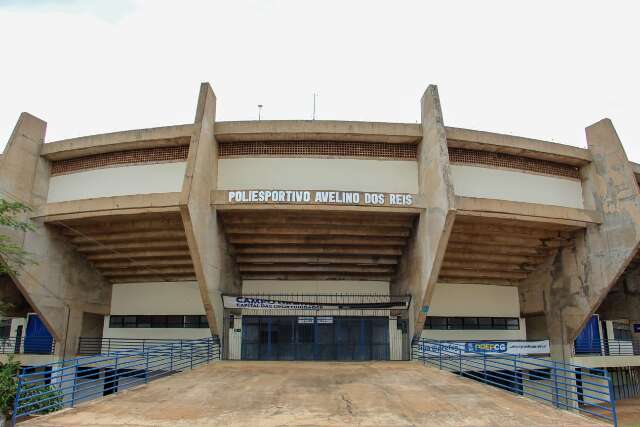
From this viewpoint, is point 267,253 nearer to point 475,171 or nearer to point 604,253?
point 475,171

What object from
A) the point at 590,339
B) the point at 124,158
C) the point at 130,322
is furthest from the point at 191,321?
the point at 590,339

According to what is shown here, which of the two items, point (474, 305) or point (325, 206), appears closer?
point (325, 206)

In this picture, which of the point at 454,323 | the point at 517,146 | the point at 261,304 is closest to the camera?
the point at 517,146

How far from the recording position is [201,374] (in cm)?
1745

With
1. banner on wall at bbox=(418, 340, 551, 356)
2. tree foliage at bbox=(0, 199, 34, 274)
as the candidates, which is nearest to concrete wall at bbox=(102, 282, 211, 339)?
tree foliage at bbox=(0, 199, 34, 274)

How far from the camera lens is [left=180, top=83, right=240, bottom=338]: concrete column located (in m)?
19.4

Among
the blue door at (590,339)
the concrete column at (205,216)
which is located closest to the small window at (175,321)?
the concrete column at (205,216)

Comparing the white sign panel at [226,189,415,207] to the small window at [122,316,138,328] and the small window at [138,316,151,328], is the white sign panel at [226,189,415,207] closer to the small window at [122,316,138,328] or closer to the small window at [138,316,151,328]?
the small window at [138,316,151,328]

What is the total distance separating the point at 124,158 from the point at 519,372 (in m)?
19.2

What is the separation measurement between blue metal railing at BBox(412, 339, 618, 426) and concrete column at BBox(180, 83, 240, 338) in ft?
31.9

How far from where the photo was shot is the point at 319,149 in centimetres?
2248

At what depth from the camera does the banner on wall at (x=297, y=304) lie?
74.5 feet

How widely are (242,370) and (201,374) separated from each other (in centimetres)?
186

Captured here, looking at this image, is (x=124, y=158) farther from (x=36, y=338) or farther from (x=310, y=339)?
(x=310, y=339)
